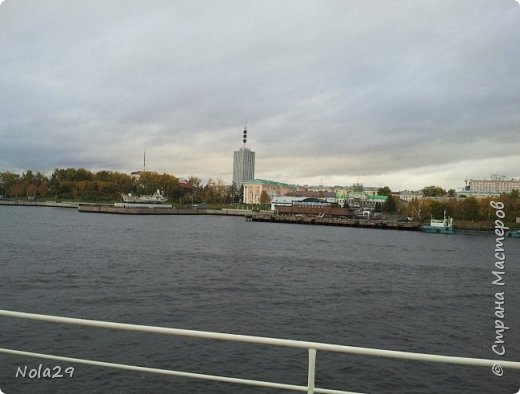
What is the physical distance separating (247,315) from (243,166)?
15072 cm

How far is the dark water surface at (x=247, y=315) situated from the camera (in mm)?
8086

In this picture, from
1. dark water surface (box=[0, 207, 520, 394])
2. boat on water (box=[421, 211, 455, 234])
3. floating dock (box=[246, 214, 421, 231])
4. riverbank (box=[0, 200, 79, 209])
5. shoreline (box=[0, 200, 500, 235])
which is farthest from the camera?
riverbank (box=[0, 200, 79, 209])

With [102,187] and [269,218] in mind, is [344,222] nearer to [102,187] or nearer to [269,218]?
[269,218]

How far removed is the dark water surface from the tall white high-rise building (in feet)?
454

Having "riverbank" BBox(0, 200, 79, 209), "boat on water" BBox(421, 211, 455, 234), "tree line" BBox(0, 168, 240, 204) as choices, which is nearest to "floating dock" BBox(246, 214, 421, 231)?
"boat on water" BBox(421, 211, 455, 234)

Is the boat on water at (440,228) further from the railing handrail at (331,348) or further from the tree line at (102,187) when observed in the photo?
the railing handrail at (331,348)

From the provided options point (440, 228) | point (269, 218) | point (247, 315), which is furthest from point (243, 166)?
point (247, 315)

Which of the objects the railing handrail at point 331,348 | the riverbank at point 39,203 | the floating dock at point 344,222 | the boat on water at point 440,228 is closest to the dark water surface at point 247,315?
the railing handrail at point 331,348

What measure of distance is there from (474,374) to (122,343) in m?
7.02

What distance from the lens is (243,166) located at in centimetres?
16175

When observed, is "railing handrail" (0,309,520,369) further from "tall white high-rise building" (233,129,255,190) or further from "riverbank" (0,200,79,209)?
Answer: "tall white high-rise building" (233,129,255,190)

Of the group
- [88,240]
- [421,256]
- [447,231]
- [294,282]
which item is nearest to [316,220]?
[447,231]

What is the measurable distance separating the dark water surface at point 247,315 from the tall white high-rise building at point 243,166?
138 meters

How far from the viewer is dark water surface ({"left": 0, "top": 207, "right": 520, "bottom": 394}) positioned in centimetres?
809
